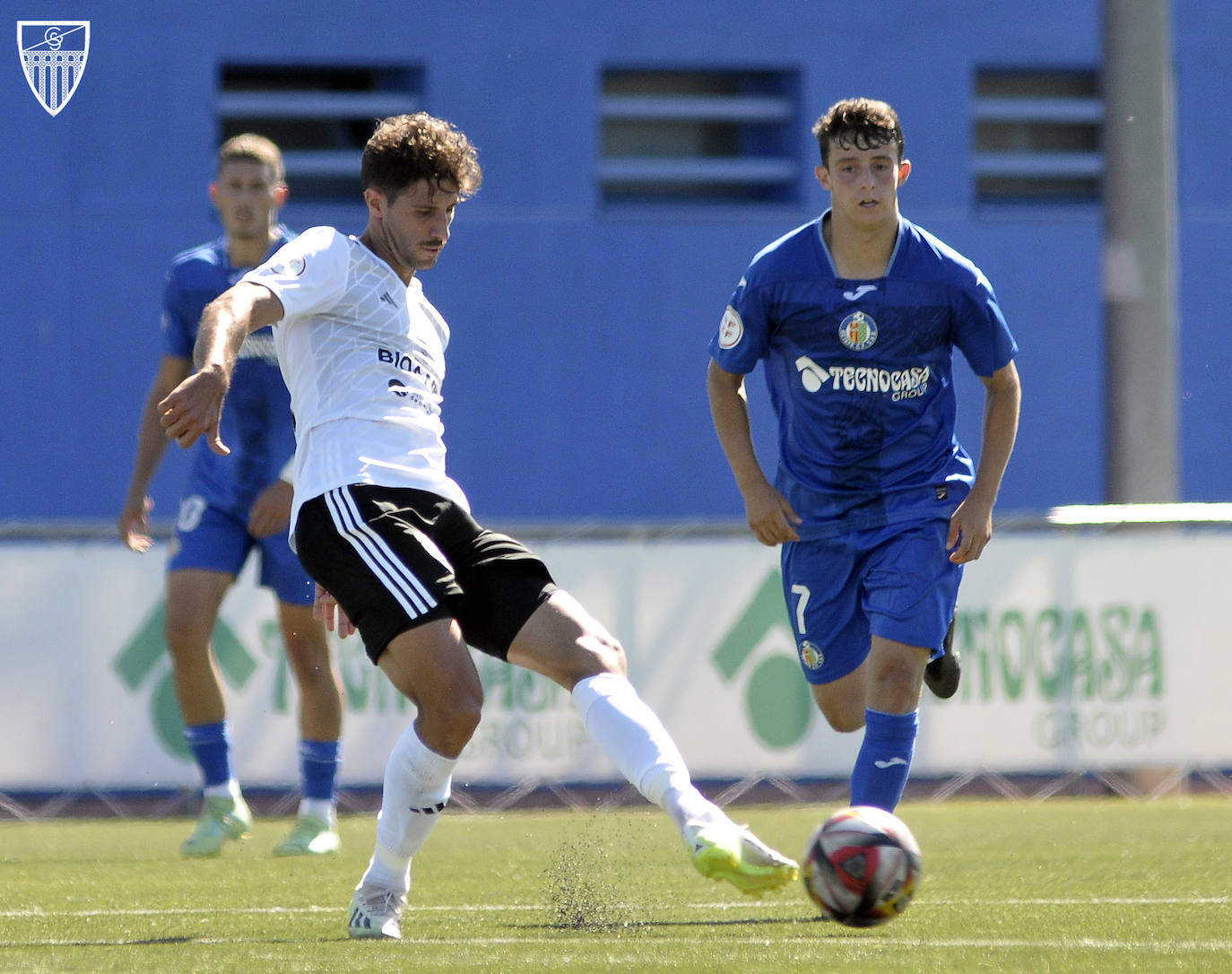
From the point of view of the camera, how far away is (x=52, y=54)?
47.7ft

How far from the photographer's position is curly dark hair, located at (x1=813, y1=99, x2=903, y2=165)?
5445 millimetres

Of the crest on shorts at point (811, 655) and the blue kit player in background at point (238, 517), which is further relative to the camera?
the blue kit player in background at point (238, 517)

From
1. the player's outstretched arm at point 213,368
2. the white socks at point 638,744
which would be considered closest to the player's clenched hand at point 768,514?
the white socks at point 638,744

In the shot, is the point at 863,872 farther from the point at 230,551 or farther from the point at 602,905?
the point at 230,551

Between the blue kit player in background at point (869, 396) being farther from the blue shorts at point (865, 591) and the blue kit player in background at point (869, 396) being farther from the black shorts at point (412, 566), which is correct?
the black shorts at point (412, 566)

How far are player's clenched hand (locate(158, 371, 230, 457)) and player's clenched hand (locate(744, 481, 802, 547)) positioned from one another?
1.91 m

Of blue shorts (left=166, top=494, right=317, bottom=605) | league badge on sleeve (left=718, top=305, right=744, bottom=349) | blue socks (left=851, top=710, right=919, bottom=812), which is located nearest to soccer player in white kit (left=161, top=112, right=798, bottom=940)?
blue socks (left=851, top=710, right=919, bottom=812)

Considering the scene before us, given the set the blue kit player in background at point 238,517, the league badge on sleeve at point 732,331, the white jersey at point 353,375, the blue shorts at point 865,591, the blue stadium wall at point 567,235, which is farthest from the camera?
the blue stadium wall at point 567,235

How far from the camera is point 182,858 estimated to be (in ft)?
22.8

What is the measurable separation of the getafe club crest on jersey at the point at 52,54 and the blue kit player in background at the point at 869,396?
32.5 ft

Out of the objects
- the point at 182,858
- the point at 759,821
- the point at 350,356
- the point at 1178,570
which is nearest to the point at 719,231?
the point at 1178,570

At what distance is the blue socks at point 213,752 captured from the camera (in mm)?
7039

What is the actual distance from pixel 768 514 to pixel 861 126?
1098 mm

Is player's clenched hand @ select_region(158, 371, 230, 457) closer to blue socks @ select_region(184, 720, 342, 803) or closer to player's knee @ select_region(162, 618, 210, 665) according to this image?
player's knee @ select_region(162, 618, 210, 665)
